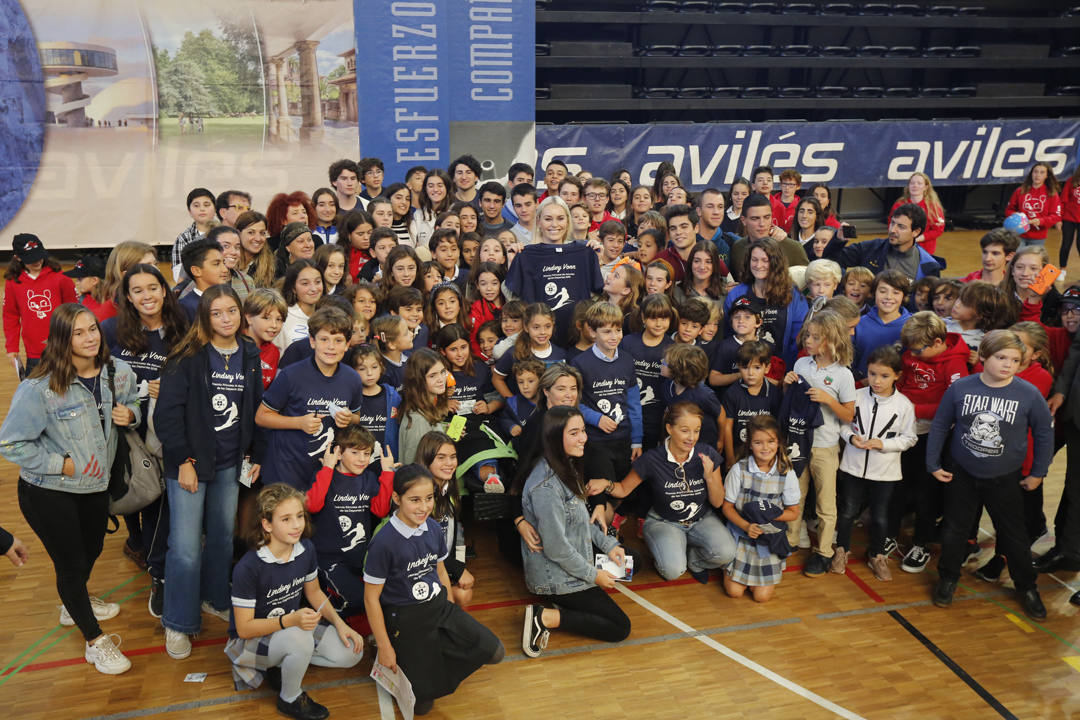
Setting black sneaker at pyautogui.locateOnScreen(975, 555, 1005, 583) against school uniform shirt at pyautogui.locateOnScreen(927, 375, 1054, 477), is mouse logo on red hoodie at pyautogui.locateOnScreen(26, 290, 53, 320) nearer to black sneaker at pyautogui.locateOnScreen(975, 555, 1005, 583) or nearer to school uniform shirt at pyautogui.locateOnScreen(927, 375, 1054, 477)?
school uniform shirt at pyautogui.locateOnScreen(927, 375, 1054, 477)

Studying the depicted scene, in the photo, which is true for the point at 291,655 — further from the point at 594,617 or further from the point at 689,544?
the point at 689,544

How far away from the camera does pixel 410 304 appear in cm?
457

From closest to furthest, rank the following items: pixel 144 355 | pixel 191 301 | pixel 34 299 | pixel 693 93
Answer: pixel 144 355
pixel 191 301
pixel 34 299
pixel 693 93

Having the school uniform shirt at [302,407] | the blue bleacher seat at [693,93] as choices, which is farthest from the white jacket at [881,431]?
the blue bleacher seat at [693,93]

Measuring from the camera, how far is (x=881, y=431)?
447cm

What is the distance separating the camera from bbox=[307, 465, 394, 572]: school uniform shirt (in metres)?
3.77

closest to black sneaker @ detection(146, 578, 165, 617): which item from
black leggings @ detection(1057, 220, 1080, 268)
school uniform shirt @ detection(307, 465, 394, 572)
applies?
school uniform shirt @ detection(307, 465, 394, 572)

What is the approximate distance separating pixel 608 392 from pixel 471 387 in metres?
0.79

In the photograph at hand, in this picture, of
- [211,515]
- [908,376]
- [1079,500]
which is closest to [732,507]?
[908,376]

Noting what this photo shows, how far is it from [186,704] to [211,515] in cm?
81

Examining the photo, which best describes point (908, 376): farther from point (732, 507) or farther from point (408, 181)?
point (408, 181)

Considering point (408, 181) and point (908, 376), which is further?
point (408, 181)

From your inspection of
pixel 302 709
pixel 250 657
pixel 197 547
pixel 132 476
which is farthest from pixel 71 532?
pixel 302 709

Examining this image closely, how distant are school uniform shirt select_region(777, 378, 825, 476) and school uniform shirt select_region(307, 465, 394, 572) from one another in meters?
2.24
